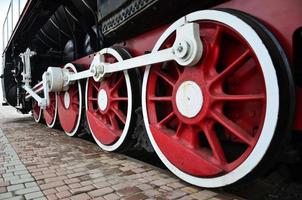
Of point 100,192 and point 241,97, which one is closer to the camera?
point 241,97

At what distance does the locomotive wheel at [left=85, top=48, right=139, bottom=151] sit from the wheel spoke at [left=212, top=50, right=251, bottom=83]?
87 centimetres

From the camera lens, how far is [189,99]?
1686 millimetres

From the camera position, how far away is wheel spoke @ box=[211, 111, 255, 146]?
4.64ft

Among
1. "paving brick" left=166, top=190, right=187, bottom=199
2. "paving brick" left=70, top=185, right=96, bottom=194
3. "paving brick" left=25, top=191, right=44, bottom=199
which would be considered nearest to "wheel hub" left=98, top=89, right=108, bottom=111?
"paving brick" left=70, top=185, right=96, bottom=194

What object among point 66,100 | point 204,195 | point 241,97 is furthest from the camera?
point 66,100

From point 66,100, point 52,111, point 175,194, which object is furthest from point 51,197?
point 52,111

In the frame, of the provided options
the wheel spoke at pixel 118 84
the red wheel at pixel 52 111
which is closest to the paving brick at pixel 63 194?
the wheel spoke at pixel 118 84

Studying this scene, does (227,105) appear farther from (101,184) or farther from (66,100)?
(66,100)

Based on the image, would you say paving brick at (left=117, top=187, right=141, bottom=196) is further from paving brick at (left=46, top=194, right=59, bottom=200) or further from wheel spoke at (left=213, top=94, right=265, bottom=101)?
wheel spoke at (left=213, top=94, right=265, bottom=101)

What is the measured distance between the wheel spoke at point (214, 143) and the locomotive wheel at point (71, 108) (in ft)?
6.14

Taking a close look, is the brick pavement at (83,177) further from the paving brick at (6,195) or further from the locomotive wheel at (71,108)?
the locomotive wheel at (71,108)

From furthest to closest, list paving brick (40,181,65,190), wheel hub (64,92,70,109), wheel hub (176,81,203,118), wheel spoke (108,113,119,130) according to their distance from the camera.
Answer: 1. wheel hub (64,92,70,109)
2. wheel spoke (108,113,119,130)
3. paving brick (40,181,65,190)
4. wheel hub (176,81,203,118)

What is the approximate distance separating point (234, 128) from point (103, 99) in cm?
144

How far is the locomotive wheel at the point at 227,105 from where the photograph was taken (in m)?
1.27
